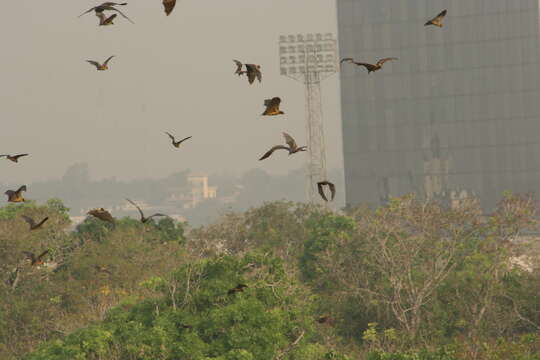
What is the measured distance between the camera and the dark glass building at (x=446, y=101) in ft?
316

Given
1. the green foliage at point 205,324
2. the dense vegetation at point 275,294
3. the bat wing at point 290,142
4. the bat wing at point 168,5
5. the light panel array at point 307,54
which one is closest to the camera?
the bat wing at point 168,5

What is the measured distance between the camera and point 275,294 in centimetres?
2947

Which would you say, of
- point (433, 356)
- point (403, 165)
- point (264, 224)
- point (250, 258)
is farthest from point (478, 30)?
point (433, 356)

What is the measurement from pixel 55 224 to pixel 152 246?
5761mm

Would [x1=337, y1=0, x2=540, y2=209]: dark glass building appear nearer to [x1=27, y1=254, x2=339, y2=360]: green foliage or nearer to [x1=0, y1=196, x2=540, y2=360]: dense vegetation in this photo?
[x1=0, y1=196, x2=540, y2=360]: dense vegetation

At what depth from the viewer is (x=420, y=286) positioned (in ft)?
131

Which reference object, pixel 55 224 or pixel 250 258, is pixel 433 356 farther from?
pixel 55 224

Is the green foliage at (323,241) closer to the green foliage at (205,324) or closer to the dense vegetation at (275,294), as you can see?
the dense vegetation at (275,294)

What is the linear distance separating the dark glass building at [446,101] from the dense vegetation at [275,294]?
152 feet

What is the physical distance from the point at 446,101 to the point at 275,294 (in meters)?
72.7

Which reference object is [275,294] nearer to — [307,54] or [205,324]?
[205,324]

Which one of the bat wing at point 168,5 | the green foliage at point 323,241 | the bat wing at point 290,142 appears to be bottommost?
the green foliage at point 323,241

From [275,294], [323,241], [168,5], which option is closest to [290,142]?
[168,5]

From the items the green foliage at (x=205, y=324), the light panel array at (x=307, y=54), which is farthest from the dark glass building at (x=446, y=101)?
the green foliage at (x=205, y=324)
